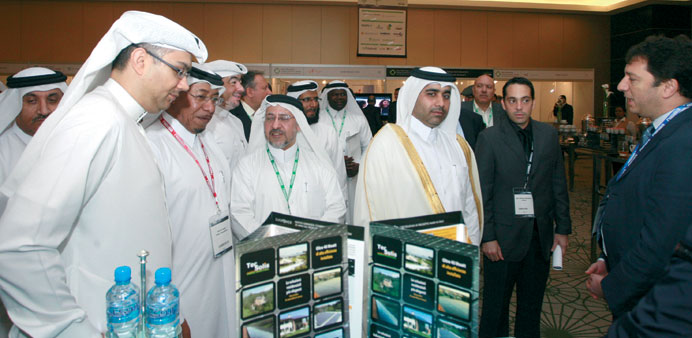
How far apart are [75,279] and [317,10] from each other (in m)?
11.8

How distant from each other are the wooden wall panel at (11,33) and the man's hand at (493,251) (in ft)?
43.3

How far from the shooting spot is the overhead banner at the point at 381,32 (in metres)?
10.3

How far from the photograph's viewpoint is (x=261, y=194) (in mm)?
2492

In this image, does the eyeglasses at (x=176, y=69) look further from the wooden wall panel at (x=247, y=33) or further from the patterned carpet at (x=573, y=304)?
the wooden wall panel at (x=247, y=33)

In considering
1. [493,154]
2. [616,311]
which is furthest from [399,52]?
[616,311]

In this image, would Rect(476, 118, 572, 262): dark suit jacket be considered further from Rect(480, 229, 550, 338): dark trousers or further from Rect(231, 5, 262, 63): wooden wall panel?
Rect(231, 5, 262, 63): wooden wall panel

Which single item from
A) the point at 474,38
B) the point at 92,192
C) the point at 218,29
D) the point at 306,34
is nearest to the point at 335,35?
the point at 306,34

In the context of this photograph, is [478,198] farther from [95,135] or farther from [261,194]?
[95,135]

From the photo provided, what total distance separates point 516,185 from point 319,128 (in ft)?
6.99

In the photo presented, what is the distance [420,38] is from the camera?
12.5m

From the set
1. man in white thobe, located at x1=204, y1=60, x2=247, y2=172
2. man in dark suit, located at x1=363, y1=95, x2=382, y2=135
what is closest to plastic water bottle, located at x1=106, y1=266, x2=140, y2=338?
man in white thobe, located at x1=204, y1=60, x2=247, y2=172

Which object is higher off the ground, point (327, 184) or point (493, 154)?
point (493, 154)

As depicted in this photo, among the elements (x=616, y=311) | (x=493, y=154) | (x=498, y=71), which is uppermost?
(x=498, y=71)

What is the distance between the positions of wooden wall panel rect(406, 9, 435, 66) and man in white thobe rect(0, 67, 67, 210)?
10489 mm
